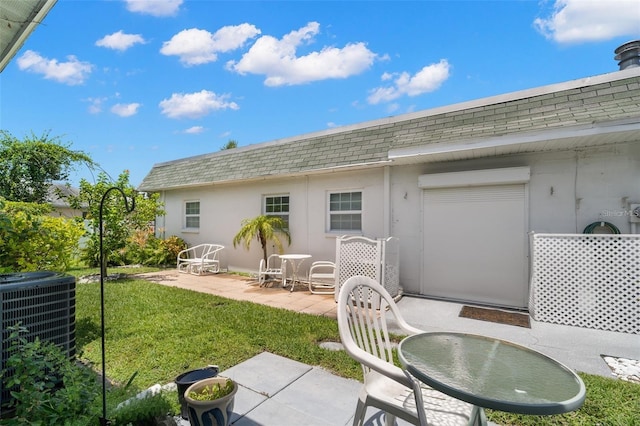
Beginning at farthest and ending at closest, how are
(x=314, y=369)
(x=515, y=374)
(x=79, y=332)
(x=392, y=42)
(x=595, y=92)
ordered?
(x=392, y=42) → (x=595, y=92) → (x=79, y=332) → (x=314, y=369) → (x=515, y=374)

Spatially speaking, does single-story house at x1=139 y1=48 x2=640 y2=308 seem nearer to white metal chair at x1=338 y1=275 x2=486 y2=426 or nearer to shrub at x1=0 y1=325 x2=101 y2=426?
white metal chair at x1=338 y1=275 x2=486 y2=426

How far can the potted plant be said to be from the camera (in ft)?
6.38

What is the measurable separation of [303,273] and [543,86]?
7.01 meters

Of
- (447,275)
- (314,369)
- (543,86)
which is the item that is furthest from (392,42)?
(314,369)

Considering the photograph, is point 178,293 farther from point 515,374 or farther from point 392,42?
point 392,42

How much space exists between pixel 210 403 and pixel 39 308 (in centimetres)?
192

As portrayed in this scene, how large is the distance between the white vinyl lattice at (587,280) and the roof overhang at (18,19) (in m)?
7.31

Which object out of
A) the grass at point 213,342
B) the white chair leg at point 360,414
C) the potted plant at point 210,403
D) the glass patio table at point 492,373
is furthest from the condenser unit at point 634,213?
the potted plant at point 210,403

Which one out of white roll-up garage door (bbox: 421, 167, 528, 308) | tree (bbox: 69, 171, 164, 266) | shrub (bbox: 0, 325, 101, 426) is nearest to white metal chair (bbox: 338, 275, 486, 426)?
shrub (bbox: 0, 325, 101, 426)

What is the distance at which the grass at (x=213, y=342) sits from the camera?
260 cm

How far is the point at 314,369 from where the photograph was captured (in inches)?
128

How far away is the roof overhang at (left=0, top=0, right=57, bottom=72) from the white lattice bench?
700cm

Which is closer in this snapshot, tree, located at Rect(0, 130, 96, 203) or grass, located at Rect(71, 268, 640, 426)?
grass, located at Rect(71, 268, 640, 426)

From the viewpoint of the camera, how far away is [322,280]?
25.5 feet
